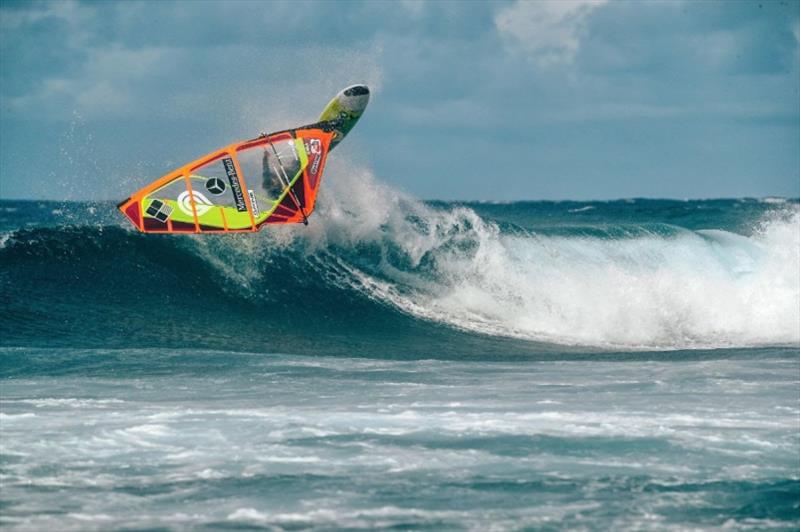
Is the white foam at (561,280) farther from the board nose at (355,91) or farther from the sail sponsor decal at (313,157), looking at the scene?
the board nose at (355,91)

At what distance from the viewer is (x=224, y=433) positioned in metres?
8.76

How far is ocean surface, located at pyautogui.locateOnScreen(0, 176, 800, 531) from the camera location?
23.3 ft

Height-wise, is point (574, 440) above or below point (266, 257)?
below

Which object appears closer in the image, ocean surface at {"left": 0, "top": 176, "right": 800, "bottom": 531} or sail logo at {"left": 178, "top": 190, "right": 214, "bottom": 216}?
ocean surface at {"left": 0, "top": 176, "right": 800, "bottom": 531}

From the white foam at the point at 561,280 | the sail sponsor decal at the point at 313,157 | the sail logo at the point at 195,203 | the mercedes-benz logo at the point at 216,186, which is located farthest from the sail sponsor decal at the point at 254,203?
the white foam at the point at 561,280

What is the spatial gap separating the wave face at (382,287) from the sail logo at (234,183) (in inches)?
71.4

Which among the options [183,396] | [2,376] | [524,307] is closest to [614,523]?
[183,396]

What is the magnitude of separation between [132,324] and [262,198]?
270 centimetres

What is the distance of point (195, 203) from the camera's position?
15805mm

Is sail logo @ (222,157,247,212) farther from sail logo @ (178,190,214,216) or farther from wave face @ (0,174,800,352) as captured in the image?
wave face @ (0,174,800,352)

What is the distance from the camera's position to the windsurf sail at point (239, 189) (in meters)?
15.7

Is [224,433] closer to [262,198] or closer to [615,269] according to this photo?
[262,198]

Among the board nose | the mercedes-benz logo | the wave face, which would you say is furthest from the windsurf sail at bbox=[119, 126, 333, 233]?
the wave face

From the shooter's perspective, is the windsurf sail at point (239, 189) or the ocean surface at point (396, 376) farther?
the windsurf sail at point (239, 189)
